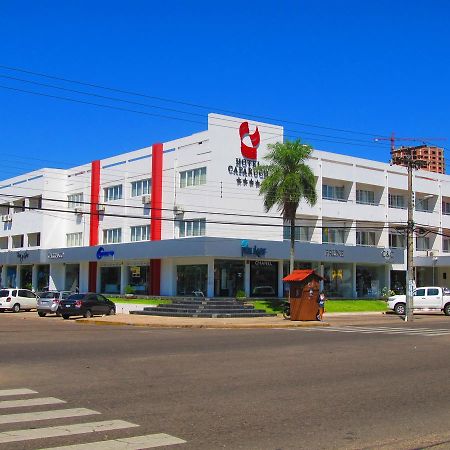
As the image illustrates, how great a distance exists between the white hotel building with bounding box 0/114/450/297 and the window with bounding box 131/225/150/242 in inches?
5.1

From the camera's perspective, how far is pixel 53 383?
35.7ft

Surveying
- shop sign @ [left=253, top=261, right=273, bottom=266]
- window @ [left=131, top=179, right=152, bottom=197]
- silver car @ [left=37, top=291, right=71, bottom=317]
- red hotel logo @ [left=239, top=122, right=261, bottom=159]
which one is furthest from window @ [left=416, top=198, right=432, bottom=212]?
silver car @ [left=37, top=291, right=71, bottom=317]

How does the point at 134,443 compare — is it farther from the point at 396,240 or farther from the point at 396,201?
the point at 396,201

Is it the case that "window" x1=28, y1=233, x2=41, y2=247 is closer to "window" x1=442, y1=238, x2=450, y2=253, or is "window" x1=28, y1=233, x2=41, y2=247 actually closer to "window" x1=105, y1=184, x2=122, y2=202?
"window" x1=105, y1=184, x2=122, y2=202

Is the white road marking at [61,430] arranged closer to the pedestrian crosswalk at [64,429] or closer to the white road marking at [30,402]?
the pedestrian crosswalk at [64,429]

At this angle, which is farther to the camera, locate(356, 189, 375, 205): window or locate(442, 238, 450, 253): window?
locate(442, 238, 450, 253): window

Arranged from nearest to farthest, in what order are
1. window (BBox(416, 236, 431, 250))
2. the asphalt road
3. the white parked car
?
the asphalt road
the white parked car
window (BBox(416, 236, 431, 250))

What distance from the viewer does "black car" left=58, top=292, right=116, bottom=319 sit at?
114ft

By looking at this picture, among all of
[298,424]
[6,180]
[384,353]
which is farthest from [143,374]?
[6,180]

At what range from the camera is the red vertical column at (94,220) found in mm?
52969

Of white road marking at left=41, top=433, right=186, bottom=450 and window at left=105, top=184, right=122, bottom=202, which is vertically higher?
window at left=105, top=184, right=122, bottom=202

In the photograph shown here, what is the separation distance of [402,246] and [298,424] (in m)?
49.7

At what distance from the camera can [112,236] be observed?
51.6 m

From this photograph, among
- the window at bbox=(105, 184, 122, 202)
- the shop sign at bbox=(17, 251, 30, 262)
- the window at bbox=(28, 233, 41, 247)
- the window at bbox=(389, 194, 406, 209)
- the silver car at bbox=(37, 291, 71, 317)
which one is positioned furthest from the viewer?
the window at bbox=(28, 233, 41, 247)
